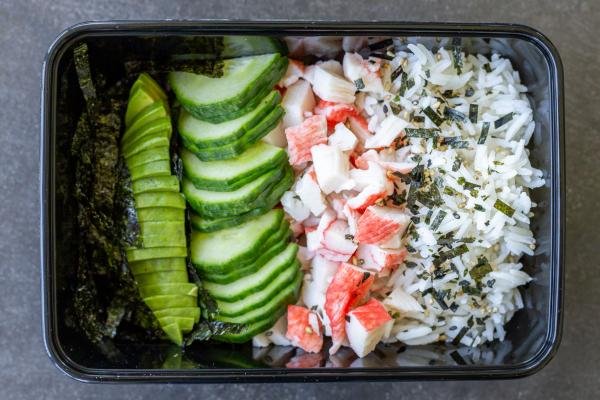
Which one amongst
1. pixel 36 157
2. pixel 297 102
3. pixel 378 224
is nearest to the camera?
pixel 378 224

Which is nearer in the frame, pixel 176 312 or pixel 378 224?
pixel 378 224

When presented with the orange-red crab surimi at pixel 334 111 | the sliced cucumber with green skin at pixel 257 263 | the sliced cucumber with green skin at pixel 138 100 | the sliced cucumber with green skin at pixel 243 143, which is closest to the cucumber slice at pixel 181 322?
the sliced cucumber with green skin at pixel 257 263

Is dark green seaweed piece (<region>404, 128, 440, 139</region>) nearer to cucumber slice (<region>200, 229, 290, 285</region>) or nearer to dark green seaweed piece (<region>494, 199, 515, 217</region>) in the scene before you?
dark green seaweed piece (<region>494, 199, 515, 217</region>)

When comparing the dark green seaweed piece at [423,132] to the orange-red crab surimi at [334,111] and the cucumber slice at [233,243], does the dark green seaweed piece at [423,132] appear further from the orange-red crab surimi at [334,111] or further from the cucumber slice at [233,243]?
the cucumber slice at [233,243]

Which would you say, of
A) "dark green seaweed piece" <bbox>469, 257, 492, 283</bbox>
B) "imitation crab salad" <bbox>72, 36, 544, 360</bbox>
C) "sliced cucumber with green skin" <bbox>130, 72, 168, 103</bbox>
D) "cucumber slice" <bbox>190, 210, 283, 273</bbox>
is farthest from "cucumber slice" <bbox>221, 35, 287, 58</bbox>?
"dark green seaweed piece" <bbox>469, 257, 492, 283</bbox>

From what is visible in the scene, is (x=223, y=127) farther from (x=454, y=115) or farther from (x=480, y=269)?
(x=480, y=269)

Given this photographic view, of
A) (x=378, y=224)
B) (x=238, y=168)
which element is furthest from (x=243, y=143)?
(x=378, y=224)

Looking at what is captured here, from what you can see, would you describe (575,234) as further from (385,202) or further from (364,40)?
(364,40)
